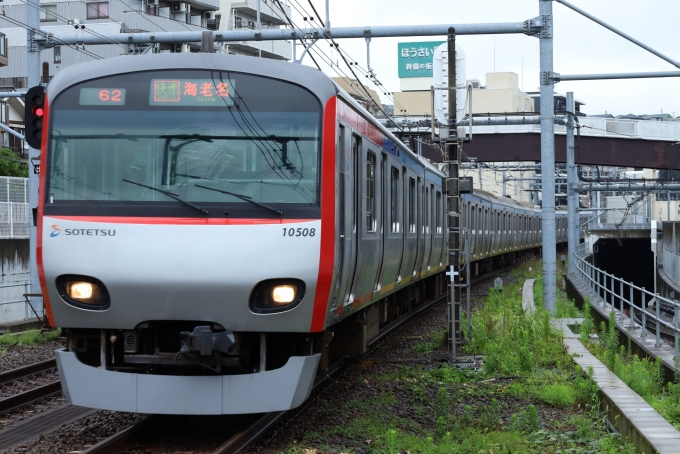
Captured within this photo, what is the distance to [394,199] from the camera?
1176cm

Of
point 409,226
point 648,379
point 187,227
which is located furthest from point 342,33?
point 187,227

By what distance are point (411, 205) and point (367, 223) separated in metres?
4.32

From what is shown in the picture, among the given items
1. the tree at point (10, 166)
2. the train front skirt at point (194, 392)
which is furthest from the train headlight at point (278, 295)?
the tree at point (10, 166)

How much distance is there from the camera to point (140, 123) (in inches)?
292

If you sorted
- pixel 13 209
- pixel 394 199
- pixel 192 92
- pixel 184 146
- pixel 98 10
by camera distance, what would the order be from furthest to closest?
pixel 98 10 < pixel 13 209 < pixel 394 199 < pixel 192 92 < pixel 184 146

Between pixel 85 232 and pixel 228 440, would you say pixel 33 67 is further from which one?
pixel 228 440

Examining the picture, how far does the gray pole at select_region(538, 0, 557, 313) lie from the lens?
15.9 m

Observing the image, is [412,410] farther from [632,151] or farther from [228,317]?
[632,151]

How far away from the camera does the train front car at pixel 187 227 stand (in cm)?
713

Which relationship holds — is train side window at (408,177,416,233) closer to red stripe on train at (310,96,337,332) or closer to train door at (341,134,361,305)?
train door at (341,134,361,305)

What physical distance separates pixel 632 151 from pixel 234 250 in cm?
2831

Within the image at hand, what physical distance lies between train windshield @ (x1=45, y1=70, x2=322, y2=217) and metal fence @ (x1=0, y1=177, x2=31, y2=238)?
71.1 ft

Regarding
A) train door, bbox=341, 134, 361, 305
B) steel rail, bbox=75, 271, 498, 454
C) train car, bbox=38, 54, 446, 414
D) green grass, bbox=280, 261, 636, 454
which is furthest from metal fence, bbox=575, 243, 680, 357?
train car, bbox=38, 54, 446, 414

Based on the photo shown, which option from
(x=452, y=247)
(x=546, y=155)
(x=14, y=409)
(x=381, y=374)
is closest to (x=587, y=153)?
(x=546, y=155)
